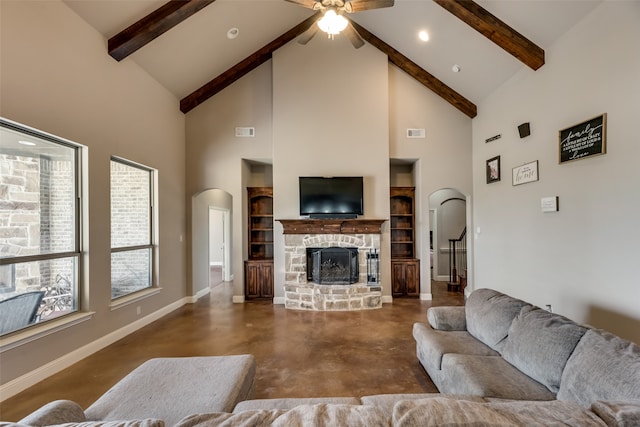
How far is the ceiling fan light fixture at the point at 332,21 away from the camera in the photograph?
10.1 ft

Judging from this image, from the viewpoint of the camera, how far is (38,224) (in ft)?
9.64

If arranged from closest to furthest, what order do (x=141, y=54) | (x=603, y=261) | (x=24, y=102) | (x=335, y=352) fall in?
1. (x=24, y=102)
2. (x=603, y=261)
3. (x=335, y=352)
4. (x=141, y=54)

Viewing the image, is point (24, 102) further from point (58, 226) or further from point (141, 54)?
point (141, 54)

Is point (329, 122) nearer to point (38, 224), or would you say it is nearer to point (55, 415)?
point (38, 224)

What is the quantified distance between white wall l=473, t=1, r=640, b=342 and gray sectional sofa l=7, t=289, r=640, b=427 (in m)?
1.31

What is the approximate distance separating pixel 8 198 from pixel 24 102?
90 cm

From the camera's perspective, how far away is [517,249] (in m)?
4.38

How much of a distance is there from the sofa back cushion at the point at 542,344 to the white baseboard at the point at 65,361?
163 inches

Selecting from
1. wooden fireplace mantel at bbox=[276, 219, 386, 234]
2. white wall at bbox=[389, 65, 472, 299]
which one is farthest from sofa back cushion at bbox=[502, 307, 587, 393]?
white wall at bbox=[389, 65, 472, 299]

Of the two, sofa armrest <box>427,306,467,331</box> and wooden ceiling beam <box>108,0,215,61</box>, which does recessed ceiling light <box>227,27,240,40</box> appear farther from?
sofa armrest <box>427,306,467,331</box>

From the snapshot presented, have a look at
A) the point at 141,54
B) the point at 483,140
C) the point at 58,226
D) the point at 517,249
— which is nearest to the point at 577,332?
the point at 517,249

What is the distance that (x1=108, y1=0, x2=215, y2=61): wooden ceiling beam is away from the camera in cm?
362

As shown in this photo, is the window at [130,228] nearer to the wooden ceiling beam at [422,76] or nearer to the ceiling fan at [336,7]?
the ceiling fan at [336,7]

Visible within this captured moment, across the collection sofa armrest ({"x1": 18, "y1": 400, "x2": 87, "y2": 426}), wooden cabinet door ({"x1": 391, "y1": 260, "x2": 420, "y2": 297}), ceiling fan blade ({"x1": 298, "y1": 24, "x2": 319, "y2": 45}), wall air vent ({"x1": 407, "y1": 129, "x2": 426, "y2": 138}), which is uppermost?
ceiling fan blade ({"x1": 298, "y1": 24, "x2": 319, "y2": 45})
